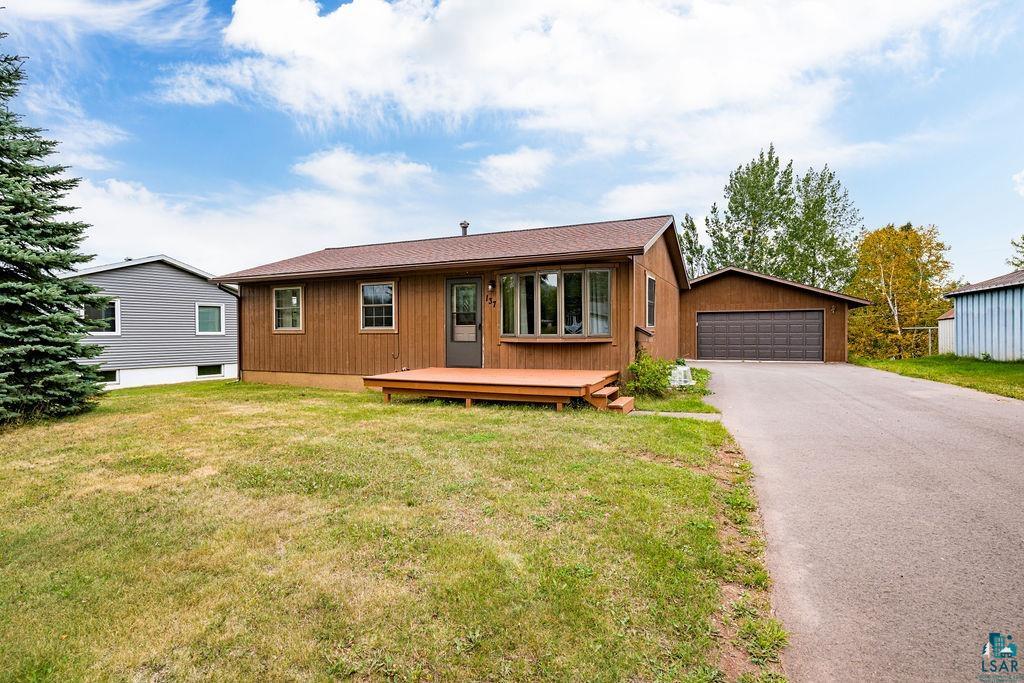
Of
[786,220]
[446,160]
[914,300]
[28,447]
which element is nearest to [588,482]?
[28,447]

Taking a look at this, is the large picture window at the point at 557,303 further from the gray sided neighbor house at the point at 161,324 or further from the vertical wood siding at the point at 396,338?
the gray sided neighbor house at the point at 161,324

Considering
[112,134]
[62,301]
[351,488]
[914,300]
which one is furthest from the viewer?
[914,300]

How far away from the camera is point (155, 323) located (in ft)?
53.8

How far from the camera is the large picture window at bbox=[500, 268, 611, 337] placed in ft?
28.6

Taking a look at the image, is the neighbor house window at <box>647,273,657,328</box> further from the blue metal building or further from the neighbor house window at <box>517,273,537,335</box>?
the blue metal building

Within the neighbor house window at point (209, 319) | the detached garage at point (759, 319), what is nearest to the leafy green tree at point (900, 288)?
the detached garage at point (759, 319)

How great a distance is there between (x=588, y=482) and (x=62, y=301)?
827 centimetres

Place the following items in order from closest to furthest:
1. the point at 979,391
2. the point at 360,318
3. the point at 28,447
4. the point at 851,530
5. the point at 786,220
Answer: the point at 851,530
the point at 28,447
the point at 979,391
the point at 360,318
the point at 786,220

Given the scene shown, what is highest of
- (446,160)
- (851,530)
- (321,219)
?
(446,160)

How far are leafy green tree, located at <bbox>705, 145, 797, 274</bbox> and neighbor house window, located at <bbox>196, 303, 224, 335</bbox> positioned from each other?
1041 inches

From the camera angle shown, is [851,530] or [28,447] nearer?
[851,530]

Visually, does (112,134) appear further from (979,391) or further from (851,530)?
(979,391)

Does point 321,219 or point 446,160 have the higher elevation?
point 446,160

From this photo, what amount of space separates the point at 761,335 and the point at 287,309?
15.8 metres
